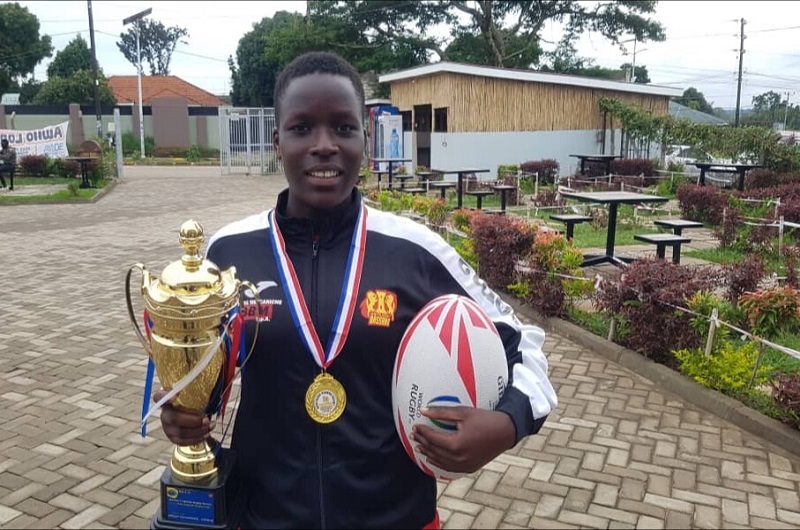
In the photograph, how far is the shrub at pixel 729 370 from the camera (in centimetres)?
459

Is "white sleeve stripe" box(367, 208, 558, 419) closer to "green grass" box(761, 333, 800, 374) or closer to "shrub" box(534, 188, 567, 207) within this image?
"green grass" box(761, 333, 800, 374)

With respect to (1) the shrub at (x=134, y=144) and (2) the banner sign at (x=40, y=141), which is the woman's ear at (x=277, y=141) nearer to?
(2) the banner sign at (x=40, y=141)

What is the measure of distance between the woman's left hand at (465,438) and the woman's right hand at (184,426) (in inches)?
19.6

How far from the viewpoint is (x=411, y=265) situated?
173 cm

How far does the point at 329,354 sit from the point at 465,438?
14.8 inches

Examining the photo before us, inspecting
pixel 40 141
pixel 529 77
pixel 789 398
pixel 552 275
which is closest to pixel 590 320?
pixel 552 275

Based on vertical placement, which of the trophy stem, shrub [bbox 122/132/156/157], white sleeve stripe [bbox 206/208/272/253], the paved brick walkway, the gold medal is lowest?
the paved brick walkway

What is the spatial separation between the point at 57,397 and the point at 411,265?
4149 mm

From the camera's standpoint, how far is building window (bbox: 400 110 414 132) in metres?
23.9

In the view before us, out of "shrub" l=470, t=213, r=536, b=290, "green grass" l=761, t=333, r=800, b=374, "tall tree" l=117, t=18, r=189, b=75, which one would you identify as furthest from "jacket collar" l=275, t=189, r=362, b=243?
"tall tree" l=117, t=18, r=189, b=75

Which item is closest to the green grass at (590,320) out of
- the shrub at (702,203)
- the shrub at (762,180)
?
the shrub at (702,203)

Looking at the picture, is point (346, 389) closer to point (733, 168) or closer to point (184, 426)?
point (184, 426)

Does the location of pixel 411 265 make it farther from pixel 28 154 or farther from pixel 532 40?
pixel 532 40

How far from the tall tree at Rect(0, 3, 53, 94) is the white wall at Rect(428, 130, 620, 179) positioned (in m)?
34.5
